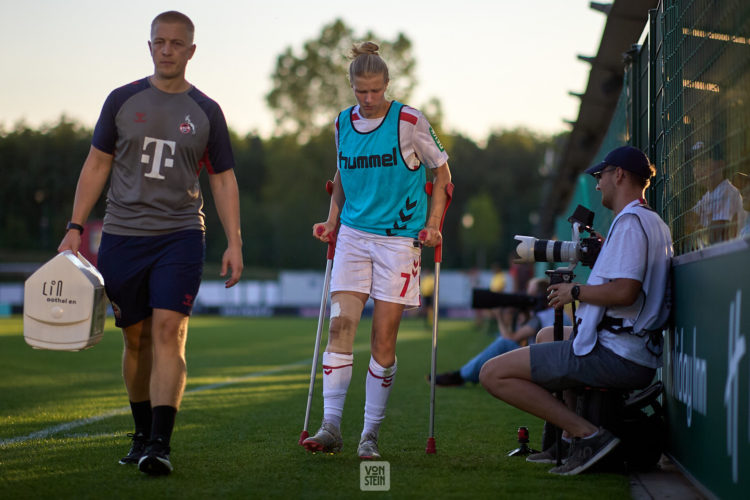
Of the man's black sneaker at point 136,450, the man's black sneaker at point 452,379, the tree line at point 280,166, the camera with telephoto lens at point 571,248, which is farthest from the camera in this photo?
the tree line at point 280,166

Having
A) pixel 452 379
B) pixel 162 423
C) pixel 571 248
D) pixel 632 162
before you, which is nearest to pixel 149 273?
pixel 162 423

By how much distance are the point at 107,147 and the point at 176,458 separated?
62.9 inches

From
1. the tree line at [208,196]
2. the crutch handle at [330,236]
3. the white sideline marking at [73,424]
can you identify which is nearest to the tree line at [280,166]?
the tree line at [208,196]

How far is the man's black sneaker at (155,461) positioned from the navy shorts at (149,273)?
66 cm

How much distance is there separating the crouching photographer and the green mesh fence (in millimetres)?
256

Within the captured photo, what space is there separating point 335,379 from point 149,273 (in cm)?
115

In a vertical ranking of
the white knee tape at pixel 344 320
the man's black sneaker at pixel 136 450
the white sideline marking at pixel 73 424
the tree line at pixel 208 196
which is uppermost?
the tree line at pixel 208 196

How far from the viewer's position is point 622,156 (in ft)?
15.4

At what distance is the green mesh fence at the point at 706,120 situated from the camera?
11.8 ft

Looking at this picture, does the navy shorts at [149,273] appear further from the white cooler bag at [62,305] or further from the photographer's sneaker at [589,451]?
the photographer's sneaker at [589,451]

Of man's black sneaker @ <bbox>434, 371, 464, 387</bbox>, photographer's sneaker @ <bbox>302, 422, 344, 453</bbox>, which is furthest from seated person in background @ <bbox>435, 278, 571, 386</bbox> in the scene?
photographer's sneaker @ <bbox>302, 422, 344, 453</bbox>

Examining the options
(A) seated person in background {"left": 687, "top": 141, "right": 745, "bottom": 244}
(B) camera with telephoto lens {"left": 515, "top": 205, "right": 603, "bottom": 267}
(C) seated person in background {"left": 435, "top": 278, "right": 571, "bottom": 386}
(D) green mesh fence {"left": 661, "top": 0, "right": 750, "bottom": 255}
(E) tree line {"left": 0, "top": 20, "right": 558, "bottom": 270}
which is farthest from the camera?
(E) tree line {"left": 0, "top": 20, "right": 558, "bottom": 270}

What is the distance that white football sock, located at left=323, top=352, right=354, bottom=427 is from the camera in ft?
16.7
